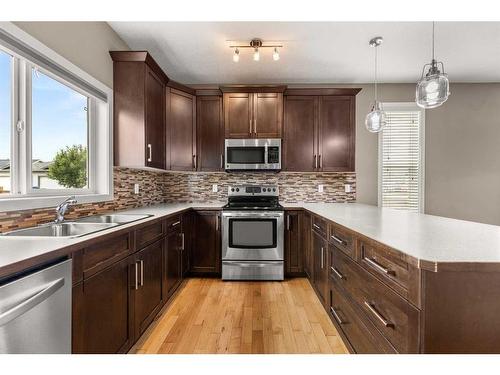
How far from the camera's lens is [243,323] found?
2.19m

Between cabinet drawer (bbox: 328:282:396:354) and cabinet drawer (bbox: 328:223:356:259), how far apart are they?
295mm

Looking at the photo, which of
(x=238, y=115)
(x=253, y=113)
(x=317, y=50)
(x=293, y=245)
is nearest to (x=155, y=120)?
(x=238, y=115)

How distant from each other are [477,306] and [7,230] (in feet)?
6.99

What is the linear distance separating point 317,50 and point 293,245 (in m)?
2.13

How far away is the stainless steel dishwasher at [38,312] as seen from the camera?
2.91 feet

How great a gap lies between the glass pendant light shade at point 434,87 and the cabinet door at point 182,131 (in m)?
2.46

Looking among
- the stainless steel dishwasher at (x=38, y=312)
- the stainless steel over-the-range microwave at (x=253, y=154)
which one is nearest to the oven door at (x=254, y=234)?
the stainless steel over-the-range microwave at (x=253, y=154)

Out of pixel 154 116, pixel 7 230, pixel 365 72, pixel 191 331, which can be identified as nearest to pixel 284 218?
pixel 191 331

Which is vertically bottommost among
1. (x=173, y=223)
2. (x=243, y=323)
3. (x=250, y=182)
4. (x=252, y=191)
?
(x=243, y=323)

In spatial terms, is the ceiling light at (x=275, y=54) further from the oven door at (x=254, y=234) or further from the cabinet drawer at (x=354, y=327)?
the cabinet drawer at (x=354, y=327)

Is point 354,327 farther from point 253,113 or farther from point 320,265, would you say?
point 253,113
